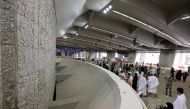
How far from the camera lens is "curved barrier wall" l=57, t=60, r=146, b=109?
2.70 m

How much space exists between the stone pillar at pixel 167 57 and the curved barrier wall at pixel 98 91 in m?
18.4

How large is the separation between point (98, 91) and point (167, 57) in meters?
22.4

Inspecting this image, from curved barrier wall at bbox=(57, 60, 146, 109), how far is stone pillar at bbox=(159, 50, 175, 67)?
18.4 metres

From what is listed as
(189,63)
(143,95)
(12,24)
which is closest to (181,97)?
(143,95)

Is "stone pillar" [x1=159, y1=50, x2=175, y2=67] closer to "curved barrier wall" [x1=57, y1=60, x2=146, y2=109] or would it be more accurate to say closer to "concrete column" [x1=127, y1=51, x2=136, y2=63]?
"concrete column" [x1=127, y1=51, x2=136, y2=63]

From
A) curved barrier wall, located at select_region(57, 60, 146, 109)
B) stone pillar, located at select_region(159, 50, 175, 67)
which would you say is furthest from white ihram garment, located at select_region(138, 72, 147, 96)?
stone pillar, located at select_region(159, 50, 175, 67)

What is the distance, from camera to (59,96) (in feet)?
28.8

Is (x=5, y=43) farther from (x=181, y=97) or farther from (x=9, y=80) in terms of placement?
(x=181, y=97)

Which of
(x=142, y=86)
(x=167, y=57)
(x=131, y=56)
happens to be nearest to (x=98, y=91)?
(x=142, y=86)

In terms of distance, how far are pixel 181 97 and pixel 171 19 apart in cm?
575

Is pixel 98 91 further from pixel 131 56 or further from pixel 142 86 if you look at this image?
pixel 131 56

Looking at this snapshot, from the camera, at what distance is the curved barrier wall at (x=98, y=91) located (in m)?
2.70

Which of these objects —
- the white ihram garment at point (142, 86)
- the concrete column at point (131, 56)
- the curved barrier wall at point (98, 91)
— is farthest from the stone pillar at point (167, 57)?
the curved barrier wall at point (98, 91)

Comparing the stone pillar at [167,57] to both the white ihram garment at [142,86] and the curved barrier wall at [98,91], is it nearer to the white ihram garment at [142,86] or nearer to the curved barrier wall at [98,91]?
the white ihram garment at [142,86]
